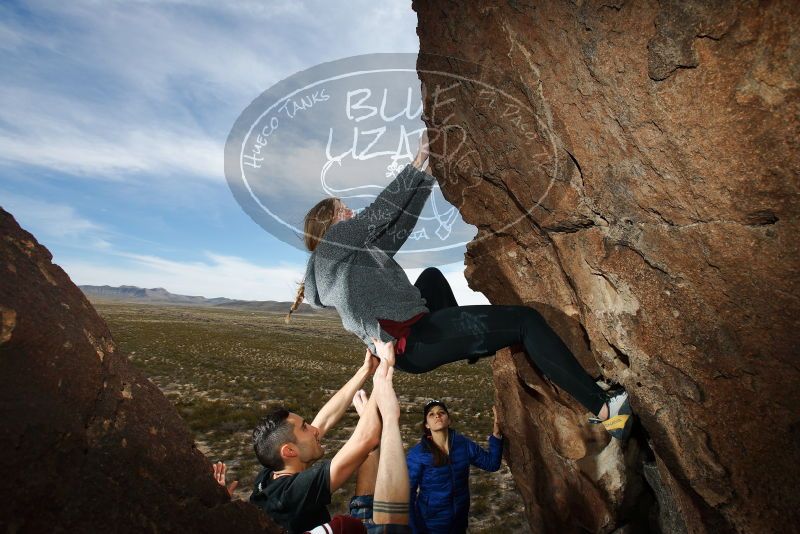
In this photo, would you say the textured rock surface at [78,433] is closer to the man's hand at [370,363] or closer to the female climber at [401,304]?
the female climber at [401,304]

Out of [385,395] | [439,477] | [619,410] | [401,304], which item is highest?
[401,304]

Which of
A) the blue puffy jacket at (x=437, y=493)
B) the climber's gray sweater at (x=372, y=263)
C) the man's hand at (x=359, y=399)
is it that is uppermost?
the climber's gray sweater at (x=372, y=263)

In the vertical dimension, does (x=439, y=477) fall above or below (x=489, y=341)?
below

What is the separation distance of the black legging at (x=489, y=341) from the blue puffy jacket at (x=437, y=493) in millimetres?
1805

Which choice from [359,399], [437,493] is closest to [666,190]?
[359,399]

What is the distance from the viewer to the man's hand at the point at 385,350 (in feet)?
9.37

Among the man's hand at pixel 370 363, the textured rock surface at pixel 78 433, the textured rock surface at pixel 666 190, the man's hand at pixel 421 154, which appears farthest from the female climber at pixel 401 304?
the textured rock surface at pixel 78 433

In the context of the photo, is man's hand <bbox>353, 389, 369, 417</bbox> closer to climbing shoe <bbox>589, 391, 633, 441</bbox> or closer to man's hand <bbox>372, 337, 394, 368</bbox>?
man's hand <bbox>372, 337, 394, 368</bbox>

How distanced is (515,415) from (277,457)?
129 inches

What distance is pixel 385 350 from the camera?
290 cm

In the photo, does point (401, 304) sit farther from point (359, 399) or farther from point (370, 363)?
point (359, 399)

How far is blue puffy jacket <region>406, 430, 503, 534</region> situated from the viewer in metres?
4.51

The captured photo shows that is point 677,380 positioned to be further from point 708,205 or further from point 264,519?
point 264,519

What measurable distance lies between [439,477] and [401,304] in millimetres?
2584
